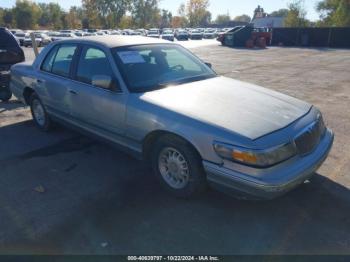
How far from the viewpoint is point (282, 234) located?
3004 millimetres

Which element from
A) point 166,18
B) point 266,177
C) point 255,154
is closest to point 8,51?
point 255,154

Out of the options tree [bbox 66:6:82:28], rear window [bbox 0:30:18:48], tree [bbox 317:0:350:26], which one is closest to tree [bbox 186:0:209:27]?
tree [bbox 66:6:82:28]

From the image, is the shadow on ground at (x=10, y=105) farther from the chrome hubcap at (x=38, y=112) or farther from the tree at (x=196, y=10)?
the tree at (x=196, y=10)

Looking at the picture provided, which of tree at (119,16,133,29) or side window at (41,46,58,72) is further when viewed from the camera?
tree at (119,16,133,29)

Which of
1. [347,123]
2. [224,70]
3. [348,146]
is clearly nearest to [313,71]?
[224,70]

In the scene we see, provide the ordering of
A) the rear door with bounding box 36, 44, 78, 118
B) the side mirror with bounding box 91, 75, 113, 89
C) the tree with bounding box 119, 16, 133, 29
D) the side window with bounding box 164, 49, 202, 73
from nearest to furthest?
1. the side mirror with bounding box 91, 75, 113, 89
2. the side window with bounding box 164, 49, 202, 73
3. the rear door with bounding box 36, 44, 78, 118
4. the tree with bounding box 119, 16, 133, 29

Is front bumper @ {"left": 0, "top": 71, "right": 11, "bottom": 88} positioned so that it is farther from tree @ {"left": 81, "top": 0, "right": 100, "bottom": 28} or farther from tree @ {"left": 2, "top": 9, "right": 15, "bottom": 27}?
tree @ {"left": 2, "top": 9, "right": 15, "bottom": 27}

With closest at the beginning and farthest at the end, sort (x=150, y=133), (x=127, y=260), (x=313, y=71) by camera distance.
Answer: (x=127, y=260) < (x=150, y=133) < (x=313, y=71)

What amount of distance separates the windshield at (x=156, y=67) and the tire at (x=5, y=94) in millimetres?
4880

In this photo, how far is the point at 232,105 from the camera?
3.52m

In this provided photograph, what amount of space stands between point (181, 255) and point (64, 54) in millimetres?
3525

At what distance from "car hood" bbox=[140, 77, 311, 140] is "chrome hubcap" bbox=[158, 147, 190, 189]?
18.9 inches

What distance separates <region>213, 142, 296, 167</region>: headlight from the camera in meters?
2.88

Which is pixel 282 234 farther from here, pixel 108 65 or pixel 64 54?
pixel 64 54
